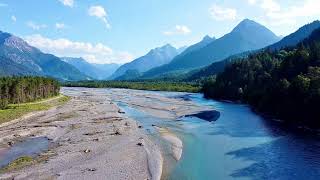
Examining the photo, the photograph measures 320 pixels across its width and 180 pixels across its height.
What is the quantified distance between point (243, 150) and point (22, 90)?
104253 millimetres

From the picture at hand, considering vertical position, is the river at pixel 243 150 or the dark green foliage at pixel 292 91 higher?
the dark green foliage at pixel 292 91

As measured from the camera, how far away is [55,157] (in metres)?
68.1

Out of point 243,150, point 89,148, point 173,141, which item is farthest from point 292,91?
point 89,148

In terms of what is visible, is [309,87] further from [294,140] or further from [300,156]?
[300,156]

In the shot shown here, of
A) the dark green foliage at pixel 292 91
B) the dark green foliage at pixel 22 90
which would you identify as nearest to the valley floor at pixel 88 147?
the dark green foliage at pixel 22 90

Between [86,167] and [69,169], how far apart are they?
245cm

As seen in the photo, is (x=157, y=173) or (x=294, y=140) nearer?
(x=157, y=173)

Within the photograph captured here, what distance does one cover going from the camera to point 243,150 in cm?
7369

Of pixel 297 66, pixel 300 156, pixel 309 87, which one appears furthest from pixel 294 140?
pixel 297 66

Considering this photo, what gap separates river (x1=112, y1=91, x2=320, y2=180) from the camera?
194 ft

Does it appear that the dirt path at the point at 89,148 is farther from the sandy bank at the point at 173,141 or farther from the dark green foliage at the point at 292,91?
the dark green foliage at the point at 292,91

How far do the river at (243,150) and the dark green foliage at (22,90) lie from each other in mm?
57205

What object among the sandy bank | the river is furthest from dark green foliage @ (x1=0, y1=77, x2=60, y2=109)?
the river

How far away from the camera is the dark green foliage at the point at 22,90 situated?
473ft
